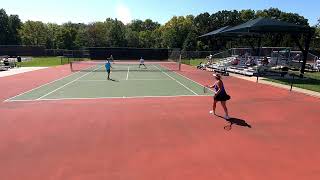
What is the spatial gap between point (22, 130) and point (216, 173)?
22.0ft

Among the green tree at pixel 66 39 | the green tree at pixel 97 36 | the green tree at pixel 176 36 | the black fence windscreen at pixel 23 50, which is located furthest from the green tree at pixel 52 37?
the green tree at pixel 176 36

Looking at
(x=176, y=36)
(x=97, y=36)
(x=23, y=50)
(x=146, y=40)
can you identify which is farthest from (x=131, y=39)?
(x=23, y=50)

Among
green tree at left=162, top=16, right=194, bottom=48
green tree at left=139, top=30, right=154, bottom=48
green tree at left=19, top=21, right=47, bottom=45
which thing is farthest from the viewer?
green tree at left=139, top=30, right=154, bottom=48

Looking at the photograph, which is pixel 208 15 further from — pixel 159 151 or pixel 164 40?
pixel 159 151

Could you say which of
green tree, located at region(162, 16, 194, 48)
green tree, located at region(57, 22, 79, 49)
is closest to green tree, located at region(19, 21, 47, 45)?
green tree, located at region(57, 22, 79, 49)

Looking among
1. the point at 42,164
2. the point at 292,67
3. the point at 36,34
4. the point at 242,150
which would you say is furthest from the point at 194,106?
the point at 36,34

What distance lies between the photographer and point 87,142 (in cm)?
946

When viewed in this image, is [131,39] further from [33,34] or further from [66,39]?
[33,34]

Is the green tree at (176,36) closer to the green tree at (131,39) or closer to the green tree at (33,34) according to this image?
the green tree at (131,39)

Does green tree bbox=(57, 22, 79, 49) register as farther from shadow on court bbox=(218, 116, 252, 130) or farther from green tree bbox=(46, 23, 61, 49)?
shadow on court bbox=(218, 116, 252, 130)

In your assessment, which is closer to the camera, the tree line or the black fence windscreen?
the black fence windscreen

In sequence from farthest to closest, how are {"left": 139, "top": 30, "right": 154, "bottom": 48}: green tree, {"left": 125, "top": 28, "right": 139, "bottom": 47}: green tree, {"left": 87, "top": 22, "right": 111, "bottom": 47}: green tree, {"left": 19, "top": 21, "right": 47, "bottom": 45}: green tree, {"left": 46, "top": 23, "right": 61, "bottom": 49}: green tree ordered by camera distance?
{"left": 139, "top": 30, "right": 154, "bottom": 48}: green tree < {"left": 19, "top": 21, "right": 47, "bottom": 45}: green tree < {"left": 46, "top": 23, "right": 61, "bottom": 49}: green tree < {"left": 125, "top": 28, "right": 139, "bottom": 47}: green tree < {"left": 87, "top": 22, "right": 111, "bottom": 47}: green tree

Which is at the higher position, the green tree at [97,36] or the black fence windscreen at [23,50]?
the green tree at [97,36]

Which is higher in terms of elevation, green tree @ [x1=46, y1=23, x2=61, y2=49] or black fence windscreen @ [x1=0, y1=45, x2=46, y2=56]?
green tree @ [x1=46, y1=23, x2=61, y2=49]
